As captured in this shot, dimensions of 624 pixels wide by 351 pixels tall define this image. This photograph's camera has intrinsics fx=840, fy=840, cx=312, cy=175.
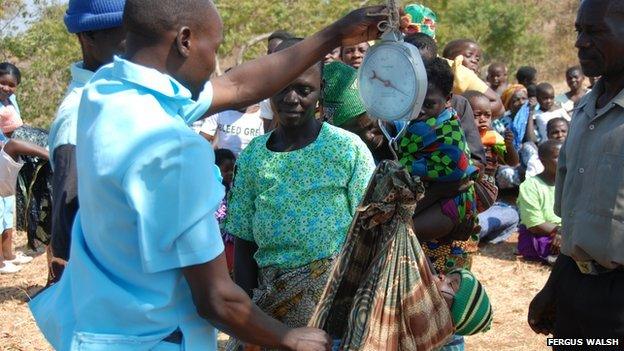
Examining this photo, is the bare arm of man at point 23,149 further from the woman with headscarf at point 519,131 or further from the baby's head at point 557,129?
the baby's head at point 557,129

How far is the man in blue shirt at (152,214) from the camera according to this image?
79.9 inches

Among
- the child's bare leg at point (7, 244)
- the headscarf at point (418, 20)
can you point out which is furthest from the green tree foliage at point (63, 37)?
the headscarf at point (418, 20)

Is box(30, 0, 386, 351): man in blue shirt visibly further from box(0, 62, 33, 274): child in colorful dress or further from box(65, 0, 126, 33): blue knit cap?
box(0, 62, 33, 274): child in colorful dress

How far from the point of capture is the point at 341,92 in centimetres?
414

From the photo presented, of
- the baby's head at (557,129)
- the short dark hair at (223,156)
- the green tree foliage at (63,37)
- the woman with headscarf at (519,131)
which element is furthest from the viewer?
the green tree foliage at (63,37)

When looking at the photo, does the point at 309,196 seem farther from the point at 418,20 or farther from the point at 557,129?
the point at 557,129

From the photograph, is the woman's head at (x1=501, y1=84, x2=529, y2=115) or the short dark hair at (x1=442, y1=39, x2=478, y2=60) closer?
the short dark hair at (x1=442, y1=39, x2=478, y2=60)

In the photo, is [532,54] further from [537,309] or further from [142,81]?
[142,81]

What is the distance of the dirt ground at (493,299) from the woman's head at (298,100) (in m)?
2.74

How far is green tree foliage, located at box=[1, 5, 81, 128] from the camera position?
46.2ft

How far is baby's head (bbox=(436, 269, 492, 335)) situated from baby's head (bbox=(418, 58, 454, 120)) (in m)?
0.88

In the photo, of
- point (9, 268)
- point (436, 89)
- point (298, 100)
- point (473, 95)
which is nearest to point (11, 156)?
point (9, 268)

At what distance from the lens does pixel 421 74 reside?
8.59ft

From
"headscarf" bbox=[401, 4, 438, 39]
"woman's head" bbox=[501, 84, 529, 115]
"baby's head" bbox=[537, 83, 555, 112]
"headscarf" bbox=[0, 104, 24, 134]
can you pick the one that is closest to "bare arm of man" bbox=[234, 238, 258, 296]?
"headscarf" bbox=[401, 4, 438, 39]
